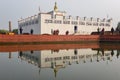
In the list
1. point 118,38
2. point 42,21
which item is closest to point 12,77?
point 118,38

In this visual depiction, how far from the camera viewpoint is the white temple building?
34.4 metres

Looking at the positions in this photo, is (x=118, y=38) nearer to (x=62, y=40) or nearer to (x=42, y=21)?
(x=62, y=40)

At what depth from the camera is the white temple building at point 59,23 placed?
34438 millimetres

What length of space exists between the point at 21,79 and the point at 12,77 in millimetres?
447

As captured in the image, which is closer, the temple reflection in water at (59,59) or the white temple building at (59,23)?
the temple reflection in water at (59,59)

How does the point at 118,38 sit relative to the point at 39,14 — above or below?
below

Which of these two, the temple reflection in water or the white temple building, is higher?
the white temple building

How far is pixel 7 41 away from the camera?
74.2ft

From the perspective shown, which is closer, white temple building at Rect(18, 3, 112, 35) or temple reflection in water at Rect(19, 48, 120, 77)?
temple reflection in water at Rect(19, 48, 120, 77)

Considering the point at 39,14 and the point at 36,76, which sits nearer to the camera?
the point at 36,76

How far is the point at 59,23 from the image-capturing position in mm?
36219

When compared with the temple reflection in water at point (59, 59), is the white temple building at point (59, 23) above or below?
above

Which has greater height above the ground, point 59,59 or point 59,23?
point 59,23

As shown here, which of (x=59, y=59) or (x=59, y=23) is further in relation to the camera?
(x=59, y=23)
